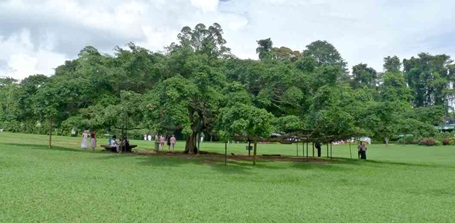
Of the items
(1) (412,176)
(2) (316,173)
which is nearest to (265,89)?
(2) (316,173)

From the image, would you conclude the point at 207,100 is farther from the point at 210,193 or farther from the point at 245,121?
the point at 210,193

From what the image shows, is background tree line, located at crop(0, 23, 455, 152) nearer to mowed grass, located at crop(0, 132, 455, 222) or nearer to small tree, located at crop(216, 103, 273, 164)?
small tree, located at crop(216, 103, 273, 164)

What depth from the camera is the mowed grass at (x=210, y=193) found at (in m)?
8.26

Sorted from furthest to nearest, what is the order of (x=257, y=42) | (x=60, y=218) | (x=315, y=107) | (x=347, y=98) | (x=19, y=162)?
(x=257, y=42)
(x=347, y=98)
(x=315, y=107)
(x=19, y=162)
(x=60, y=218)

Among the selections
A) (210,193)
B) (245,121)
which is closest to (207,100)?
(245,121)

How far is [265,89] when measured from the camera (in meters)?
22.2

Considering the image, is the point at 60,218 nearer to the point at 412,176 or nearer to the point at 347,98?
the point at 412,176

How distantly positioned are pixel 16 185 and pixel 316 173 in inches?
429

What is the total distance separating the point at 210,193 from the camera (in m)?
11.0

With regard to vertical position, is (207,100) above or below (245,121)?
above

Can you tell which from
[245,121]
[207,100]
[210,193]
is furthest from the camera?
[207,100]

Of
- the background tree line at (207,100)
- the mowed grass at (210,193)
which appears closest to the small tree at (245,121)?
the background tree line at (207,100)

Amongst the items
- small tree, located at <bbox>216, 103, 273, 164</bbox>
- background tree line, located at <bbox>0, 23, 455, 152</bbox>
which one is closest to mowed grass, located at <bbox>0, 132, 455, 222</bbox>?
small tree, located at <bbox>216, 103, 273, 164</bbox>

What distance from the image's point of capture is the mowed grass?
27.1 feet
